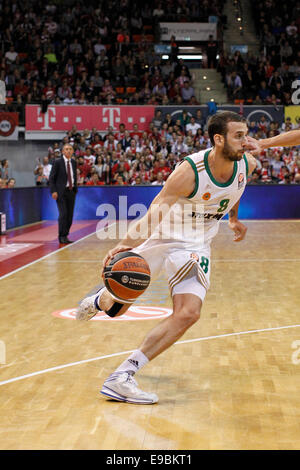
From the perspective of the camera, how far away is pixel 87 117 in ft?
76.9

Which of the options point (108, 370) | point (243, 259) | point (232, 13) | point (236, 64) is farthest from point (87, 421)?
point (232, 13)

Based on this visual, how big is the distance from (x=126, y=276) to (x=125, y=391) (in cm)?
76

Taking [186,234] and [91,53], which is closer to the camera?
[186,234]

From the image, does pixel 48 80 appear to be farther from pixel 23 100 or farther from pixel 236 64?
pixel 236 64

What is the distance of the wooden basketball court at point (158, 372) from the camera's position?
3707 millimetres

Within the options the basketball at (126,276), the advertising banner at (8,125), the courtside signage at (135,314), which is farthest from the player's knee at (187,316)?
the advertising banner at (8,125)

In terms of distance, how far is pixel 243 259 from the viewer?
1180 centimetres

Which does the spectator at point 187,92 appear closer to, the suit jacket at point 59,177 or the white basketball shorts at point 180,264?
the suit jacket at point 59,177

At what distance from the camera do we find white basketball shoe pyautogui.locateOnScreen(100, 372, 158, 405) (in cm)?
430

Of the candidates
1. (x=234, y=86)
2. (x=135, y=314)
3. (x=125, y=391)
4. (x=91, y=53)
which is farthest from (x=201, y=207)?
(x=91, y=53)

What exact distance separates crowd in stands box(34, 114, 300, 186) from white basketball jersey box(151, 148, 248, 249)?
15.8m

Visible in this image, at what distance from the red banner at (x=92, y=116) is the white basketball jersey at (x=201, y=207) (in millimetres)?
19085

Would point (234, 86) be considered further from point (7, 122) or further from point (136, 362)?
point (136, 362)

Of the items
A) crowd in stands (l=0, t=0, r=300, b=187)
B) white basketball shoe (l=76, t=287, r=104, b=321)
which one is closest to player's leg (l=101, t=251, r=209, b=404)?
white basketball shoe (l=76, t=287, r=104, b=321)
